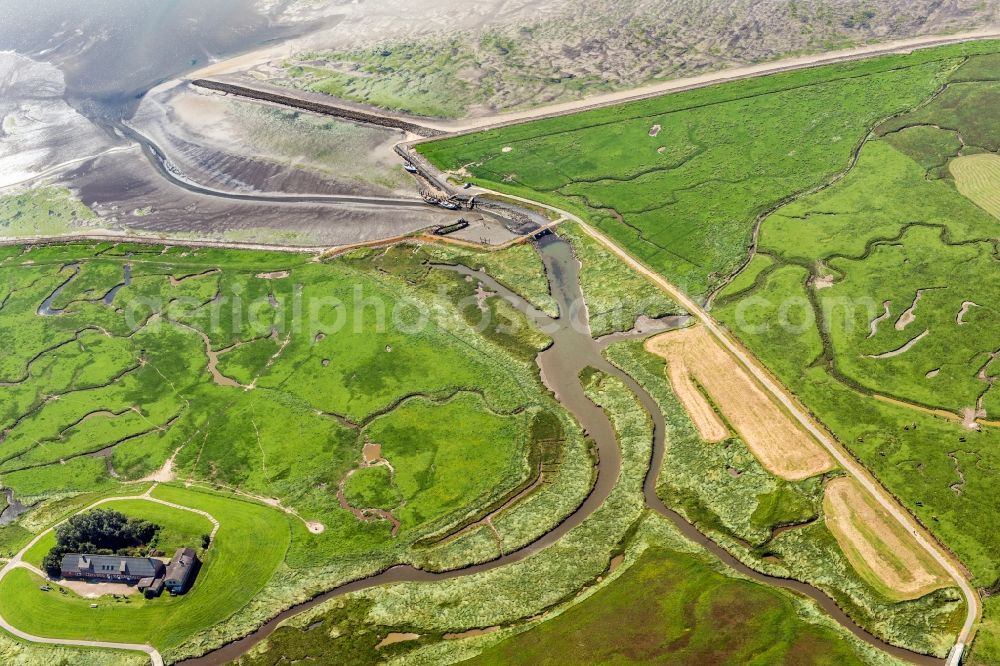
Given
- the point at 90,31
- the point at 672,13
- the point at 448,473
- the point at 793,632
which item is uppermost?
the point at 90,31

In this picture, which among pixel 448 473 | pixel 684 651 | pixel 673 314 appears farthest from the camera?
pixel 673 314

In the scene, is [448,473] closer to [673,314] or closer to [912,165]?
[673,314]

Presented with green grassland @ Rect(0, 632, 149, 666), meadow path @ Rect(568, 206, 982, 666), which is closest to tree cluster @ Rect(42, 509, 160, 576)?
green grassland @ Rect(0, 632, 149, 666)

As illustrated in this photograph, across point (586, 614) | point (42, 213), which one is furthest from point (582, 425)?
→ point (42, 213)

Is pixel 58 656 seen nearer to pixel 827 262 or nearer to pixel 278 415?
pixel 278 415

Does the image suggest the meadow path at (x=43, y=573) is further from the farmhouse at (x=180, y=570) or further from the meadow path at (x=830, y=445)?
the meadow path at (x=830, y=445)

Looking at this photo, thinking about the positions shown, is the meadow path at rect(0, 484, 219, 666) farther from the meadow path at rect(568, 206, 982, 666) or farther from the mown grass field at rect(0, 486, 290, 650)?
the meadow path at rect(568, 206, 982, 666)

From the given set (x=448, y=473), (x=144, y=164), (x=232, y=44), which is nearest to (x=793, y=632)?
(x=448, y=473)
